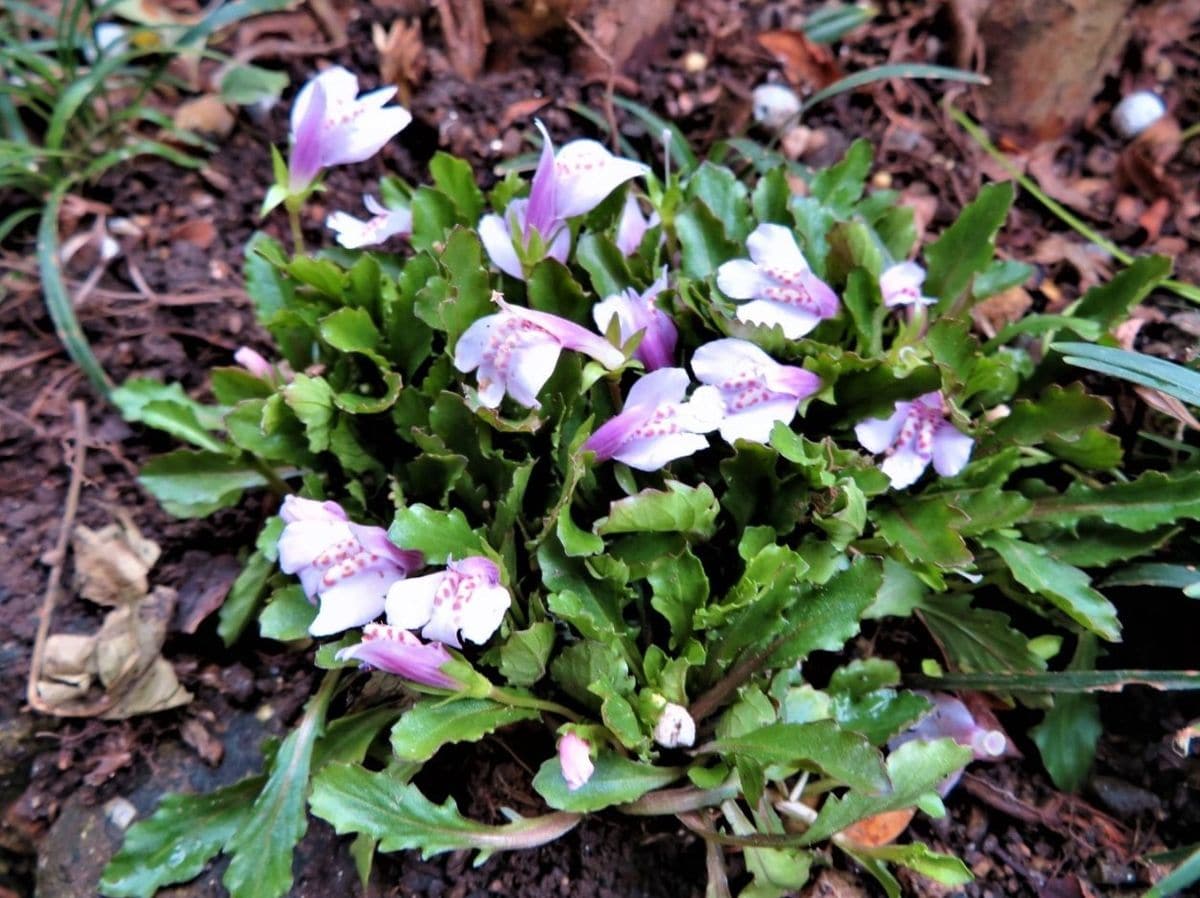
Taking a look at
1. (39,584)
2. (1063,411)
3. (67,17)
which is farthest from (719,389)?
(67,17)

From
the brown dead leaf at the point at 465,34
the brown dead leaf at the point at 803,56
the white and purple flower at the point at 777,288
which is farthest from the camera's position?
the brown dead leaf at the point at 803,56

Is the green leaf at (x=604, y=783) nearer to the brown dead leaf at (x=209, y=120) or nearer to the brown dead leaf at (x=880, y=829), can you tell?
the brown dead leaf at (x=880, y=829)

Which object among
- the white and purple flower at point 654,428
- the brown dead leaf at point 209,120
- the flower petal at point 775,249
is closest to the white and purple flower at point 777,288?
the flower petal at point 775,249

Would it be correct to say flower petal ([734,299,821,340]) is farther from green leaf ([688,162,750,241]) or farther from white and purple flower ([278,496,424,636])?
white and purple flower ([278,496,424,636])

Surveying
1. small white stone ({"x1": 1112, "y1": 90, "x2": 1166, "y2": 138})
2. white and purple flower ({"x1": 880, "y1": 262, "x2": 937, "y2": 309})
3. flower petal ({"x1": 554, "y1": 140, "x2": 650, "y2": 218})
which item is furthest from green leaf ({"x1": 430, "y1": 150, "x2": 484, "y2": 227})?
small white stone ({"x1": 1112, "y1": 90, "x2": 1166, "y2": 138})

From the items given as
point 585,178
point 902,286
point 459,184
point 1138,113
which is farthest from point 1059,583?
point 1138,113

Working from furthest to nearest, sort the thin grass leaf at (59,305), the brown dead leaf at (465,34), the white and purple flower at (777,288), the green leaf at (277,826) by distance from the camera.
A: 1. the brown dead leaf at (465,34)
2. the thin grass leaf at (59,305)
3. the white and purple flower at (777,288)
4. the green leaf at (277,826)

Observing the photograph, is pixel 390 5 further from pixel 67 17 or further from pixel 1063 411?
pixel 1063 411
